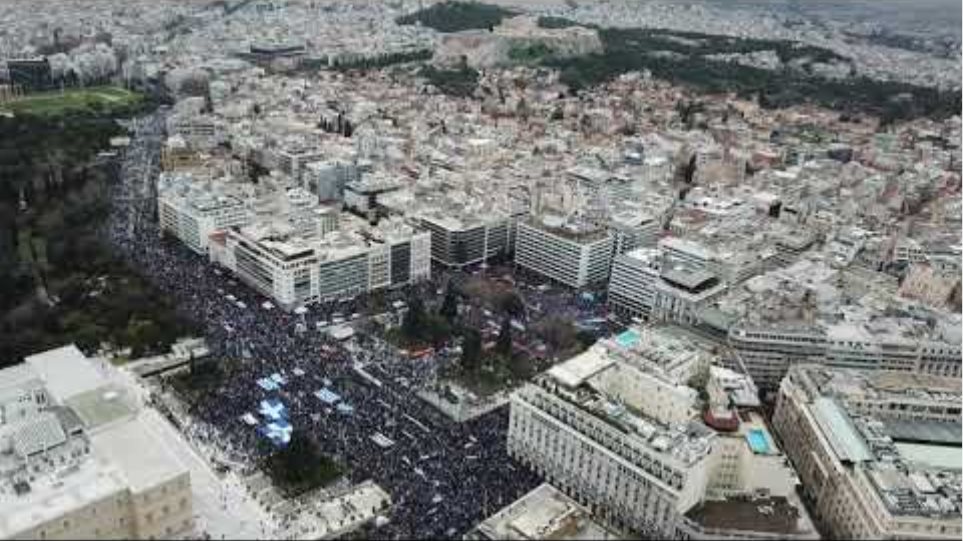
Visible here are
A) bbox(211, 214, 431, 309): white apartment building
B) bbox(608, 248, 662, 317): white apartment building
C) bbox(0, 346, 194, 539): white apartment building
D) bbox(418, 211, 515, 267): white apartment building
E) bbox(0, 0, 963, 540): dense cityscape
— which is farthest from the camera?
bbox(418, 211, 515, 267): white apartment building

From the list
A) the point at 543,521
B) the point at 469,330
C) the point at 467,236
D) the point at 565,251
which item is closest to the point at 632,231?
the point at 565,251

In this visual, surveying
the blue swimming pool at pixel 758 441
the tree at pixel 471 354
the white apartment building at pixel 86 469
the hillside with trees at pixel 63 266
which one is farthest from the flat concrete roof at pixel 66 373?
the blue swimming pool at pixel 758 441

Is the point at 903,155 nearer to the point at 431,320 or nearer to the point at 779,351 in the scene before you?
the point at 779,351

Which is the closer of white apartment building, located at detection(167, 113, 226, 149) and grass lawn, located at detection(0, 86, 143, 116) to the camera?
white apartment building, located at detection(167, 113, 226, 149)

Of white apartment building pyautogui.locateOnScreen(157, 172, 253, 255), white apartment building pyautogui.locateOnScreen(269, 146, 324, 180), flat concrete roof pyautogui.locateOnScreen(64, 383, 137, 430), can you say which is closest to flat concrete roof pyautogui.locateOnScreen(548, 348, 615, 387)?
flat concrete roof pyautogui.locateOnScreen(64, 383, 137, 430)

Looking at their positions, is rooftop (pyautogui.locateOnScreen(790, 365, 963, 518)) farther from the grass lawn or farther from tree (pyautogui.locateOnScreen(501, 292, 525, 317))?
the grass lawn

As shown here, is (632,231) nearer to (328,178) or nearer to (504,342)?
(504,342)

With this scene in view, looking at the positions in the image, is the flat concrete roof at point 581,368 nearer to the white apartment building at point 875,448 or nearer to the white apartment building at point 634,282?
the white apartment building at point 875,448
